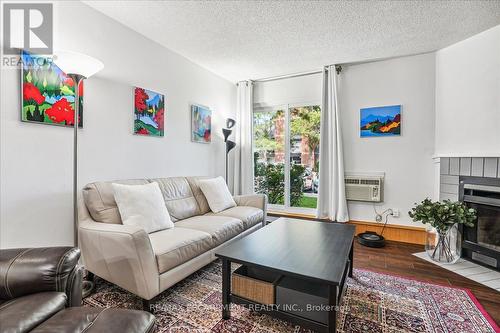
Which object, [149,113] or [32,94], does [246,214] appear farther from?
[32,94]

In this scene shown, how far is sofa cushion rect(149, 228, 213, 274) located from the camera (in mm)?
1688

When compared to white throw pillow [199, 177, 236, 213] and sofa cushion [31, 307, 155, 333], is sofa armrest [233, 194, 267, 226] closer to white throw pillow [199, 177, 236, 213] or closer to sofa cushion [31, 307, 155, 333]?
white throw pillow [199, 177, 236, 213]

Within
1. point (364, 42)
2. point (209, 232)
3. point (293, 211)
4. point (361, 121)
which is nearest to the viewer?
point (209, 232)

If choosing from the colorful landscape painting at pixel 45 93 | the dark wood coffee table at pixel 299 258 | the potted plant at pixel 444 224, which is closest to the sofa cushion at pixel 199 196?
the dark wood coffee table at pixel 299 258

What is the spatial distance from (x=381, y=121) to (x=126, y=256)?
3.43m

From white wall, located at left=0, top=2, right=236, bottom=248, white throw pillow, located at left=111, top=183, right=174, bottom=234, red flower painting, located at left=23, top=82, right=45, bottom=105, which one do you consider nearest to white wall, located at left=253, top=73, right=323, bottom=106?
white wall, located at left=0, top=2, right=236, bottom=248

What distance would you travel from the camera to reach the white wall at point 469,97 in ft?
8.10

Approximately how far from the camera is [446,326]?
1559 mm

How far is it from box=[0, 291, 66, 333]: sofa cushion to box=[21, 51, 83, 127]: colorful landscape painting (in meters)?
1.38

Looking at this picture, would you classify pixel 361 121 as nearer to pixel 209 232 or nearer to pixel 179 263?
pixel 209 232

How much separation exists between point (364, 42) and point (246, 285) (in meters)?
2.90

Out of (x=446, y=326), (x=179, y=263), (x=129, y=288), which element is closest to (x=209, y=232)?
(x=179, y=263)

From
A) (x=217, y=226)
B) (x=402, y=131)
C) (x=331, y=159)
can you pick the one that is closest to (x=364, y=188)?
(x=331, y=159)

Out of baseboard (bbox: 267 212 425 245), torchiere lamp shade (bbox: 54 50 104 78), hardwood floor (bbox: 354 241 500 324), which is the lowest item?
hardwood floor (bbox: 354 241 500 324)
